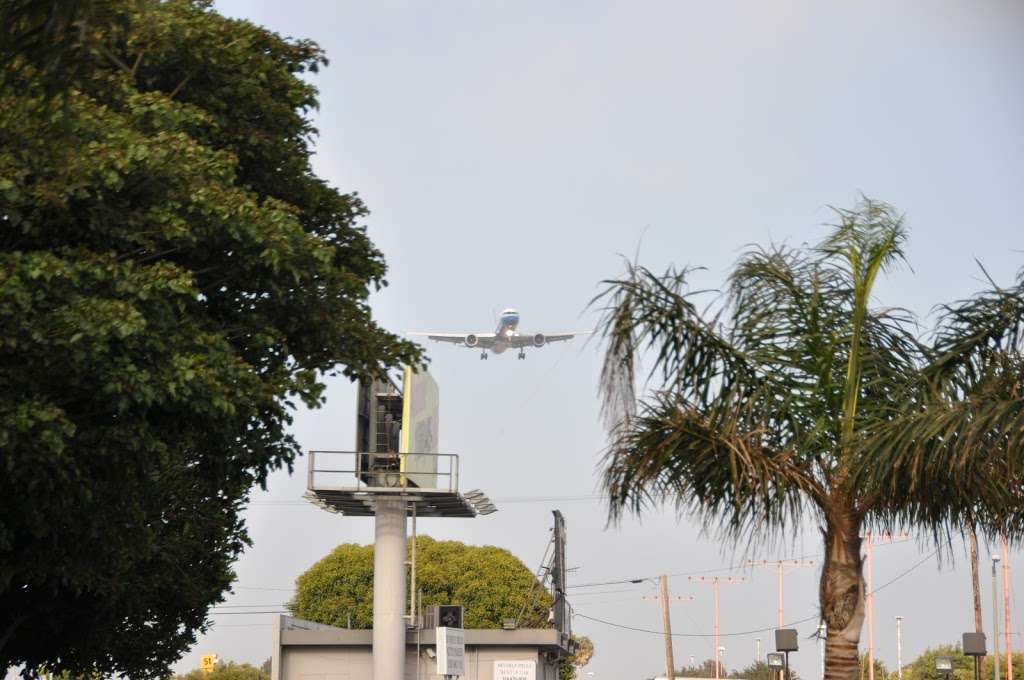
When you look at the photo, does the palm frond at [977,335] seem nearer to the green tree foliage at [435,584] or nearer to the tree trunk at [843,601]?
the tree trunk at [843,601]

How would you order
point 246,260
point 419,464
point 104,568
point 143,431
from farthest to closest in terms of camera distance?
1. point 419,464
2. point 104,568
3. point 246,260
4. point 143,431

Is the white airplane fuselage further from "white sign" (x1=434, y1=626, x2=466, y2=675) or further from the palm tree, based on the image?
the palm tree

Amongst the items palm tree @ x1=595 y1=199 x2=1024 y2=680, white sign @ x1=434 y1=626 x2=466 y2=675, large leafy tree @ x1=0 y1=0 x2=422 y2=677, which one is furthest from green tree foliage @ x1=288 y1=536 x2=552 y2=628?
palm tree @ x1=595 y1=199 x2=1024 y2=680

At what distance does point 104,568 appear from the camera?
73.2ft

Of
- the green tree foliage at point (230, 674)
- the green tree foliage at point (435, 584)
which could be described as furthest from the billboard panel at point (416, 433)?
the green tree foliage at point (230, 674)

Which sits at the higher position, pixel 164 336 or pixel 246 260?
pixel 246 260

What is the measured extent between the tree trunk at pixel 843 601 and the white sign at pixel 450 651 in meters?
25.8

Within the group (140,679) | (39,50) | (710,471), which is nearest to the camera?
(39,50)

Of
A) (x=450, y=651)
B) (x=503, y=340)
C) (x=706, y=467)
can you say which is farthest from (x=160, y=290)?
(x=503, y=340)

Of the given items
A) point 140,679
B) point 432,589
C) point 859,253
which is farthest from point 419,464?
point 432,589

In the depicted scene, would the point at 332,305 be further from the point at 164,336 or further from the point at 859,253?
the point at 859,253

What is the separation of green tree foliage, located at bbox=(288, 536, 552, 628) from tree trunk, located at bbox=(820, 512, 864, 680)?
83.8 metres

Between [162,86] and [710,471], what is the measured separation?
513 inches

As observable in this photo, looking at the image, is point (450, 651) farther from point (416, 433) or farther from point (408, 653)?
point (416, 433)
